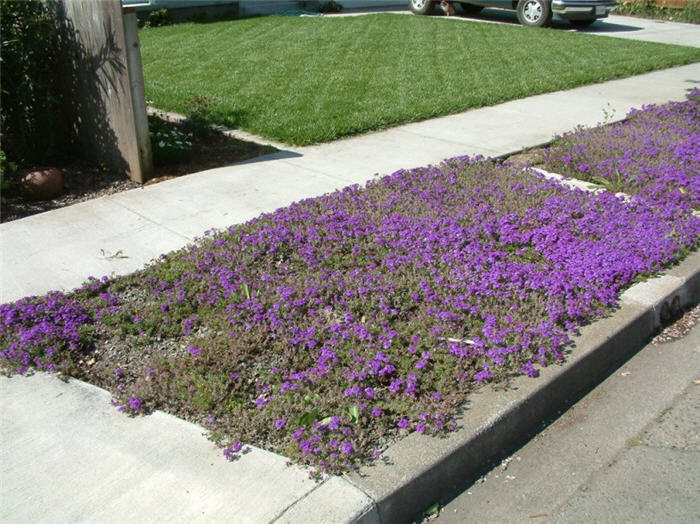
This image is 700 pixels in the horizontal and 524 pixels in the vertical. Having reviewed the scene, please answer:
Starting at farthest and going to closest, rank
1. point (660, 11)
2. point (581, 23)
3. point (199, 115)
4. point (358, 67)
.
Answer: point (660, 11), point (581, 23), point (358, 67), point (199, 115)

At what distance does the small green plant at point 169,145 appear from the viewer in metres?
6.74

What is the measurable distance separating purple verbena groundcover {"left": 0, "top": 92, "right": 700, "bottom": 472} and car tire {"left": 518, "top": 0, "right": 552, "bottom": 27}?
454 inches

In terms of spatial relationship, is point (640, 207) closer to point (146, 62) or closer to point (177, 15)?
point (146, 62)

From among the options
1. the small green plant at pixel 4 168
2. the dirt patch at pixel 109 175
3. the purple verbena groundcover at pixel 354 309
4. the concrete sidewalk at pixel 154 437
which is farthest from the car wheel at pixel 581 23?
the small green plant at pixel 4 168

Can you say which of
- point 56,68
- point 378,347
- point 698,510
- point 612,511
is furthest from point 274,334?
point 56,68

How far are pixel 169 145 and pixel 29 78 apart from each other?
1.33 meters

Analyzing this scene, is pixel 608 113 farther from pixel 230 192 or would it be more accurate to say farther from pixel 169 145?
pixel 169 145

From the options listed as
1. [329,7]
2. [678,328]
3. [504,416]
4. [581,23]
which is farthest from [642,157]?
[329,7]

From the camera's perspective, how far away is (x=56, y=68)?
680cm

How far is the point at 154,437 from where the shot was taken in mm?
3105

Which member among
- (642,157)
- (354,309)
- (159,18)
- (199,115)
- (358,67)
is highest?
(159,18)

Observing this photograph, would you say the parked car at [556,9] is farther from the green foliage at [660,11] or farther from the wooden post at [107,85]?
the wooden post at [107,85]

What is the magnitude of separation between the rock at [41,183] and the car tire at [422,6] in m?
14.2

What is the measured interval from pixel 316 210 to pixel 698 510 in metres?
3.31
